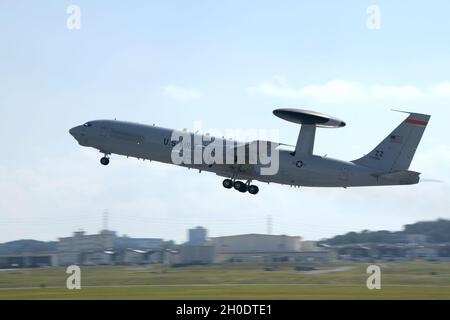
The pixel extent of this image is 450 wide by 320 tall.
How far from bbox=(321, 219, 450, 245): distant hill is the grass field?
623 inches

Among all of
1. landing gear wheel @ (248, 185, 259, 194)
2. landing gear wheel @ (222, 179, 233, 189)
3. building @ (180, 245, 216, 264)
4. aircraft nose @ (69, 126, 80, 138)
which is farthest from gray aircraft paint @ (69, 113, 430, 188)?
building @ (180, 245, 216, 264)

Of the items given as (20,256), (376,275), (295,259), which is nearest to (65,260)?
(20,256)

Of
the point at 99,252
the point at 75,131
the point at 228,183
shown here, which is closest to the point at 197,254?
the point at 99,252

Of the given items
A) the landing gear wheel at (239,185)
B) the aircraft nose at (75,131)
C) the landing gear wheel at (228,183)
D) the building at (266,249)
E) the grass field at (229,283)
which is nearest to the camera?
the grass field at (229,283)

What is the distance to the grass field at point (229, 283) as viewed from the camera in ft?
196

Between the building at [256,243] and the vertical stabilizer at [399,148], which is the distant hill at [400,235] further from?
the vertical stabilizer at [399,148]

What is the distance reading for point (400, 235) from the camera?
113438 millimetres

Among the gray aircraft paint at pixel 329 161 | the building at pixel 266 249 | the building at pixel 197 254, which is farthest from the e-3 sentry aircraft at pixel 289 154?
the building at pixel 266 249

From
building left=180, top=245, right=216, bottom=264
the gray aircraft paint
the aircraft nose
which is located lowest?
building left=180, top=245, right=216, bottom=264

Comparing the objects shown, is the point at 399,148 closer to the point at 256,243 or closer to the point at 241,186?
the point at 241,186

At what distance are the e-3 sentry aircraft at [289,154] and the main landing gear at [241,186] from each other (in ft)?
0.30

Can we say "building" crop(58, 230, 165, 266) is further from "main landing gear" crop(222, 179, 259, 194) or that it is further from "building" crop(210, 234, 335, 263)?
"main landing gear" crop(222, 179, 259, 194)

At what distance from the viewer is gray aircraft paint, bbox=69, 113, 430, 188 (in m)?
64.9
